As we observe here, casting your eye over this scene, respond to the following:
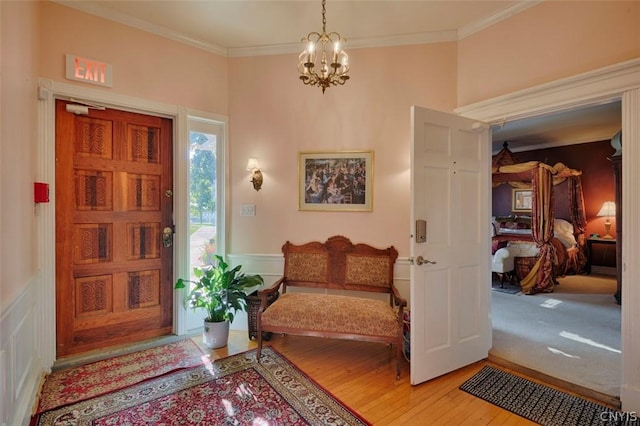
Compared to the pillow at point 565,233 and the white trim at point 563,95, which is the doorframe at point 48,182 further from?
the pillow at point 565,233

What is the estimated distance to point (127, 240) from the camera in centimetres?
306

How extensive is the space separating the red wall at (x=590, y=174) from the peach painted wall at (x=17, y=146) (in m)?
8.43

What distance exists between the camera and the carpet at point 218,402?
78.0 inches

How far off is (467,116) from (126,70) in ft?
10.6

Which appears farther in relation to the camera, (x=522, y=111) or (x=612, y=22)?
(x=522, y=111)

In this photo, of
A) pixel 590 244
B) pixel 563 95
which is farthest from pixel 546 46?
pixel 590 244

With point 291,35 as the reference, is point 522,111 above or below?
below

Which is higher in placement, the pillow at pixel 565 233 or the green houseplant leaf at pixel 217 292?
the pillow at pixel 565 233

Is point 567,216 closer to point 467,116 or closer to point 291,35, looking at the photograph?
point 467,116

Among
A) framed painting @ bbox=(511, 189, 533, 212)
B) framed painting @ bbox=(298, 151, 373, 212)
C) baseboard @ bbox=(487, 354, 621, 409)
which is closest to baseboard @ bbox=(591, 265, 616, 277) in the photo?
framed painting @ bbox=(511, 189, 533, 212)

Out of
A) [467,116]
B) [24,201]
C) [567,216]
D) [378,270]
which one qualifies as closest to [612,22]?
[467,116]

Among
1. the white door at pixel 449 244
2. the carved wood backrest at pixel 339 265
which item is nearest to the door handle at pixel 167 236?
the carved wood backrest at pixel 339 265

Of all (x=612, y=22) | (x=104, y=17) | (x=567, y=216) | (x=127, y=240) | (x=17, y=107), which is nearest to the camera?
(x=17, y=107)

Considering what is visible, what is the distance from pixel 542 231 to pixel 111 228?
227 inches
